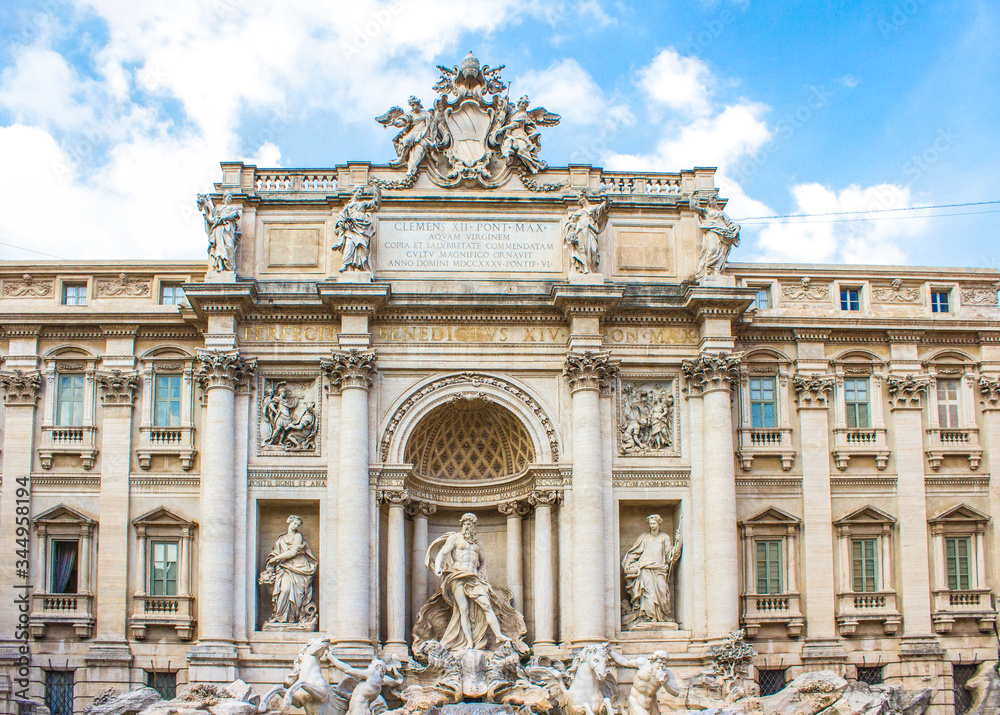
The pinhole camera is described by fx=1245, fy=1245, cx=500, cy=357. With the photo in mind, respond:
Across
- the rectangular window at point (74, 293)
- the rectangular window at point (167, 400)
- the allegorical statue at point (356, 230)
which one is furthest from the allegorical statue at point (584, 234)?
the rectangular window at point (74, 293)

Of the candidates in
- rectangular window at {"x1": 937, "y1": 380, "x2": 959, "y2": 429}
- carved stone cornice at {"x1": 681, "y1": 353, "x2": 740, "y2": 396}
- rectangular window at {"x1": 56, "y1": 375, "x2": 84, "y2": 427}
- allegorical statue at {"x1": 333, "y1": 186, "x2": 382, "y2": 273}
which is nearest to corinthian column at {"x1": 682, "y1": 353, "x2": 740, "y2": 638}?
carved stone cornice at {"x1": 681, "y1": 353, "x2": 740, "y2": 396}

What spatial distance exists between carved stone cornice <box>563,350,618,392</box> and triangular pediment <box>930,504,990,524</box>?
9.44 m

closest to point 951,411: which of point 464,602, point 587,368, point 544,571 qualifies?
point 587,368

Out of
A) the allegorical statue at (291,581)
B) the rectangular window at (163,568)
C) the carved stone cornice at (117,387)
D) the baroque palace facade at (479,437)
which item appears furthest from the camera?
the carved stone cornice at (117,387)

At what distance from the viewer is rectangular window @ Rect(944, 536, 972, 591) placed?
104 feet

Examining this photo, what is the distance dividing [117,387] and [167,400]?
1.26 metres

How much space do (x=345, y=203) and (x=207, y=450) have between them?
7026 millimetres

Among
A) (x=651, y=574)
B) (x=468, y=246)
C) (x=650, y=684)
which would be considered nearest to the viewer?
(x=650, y=684)

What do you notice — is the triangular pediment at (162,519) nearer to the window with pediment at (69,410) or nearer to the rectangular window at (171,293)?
the window with pediment at (69,410)

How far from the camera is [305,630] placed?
29328mm

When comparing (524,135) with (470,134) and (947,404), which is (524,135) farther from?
(947,404)

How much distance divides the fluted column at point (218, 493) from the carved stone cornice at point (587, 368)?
7.71 metres

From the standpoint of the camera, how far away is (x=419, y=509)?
103 ft

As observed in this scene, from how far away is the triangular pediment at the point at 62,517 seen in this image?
30609mm
